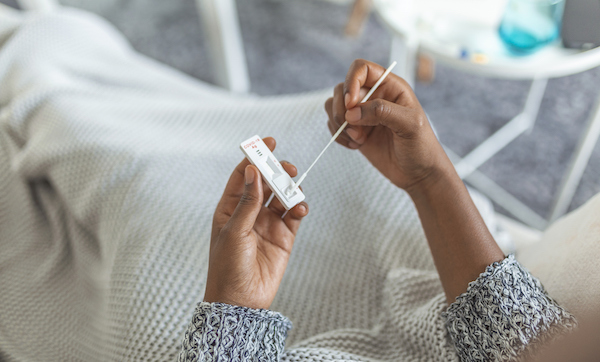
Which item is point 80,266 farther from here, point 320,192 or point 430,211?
point 430,211

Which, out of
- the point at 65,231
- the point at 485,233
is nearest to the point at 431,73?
the point at 485,233

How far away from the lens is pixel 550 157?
5.06 ft

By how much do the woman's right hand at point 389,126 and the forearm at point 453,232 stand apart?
0.02 meters

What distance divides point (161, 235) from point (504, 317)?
554 mm

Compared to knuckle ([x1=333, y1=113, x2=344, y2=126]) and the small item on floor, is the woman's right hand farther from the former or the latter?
the small item on floor

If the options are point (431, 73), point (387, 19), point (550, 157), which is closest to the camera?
point (387, 19)

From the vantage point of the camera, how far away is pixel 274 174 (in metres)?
0.61

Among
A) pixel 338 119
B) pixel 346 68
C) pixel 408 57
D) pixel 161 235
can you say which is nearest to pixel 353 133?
pixel 338 119

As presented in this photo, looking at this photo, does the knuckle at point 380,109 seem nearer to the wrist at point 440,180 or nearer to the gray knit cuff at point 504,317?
the wrist at point 440,180

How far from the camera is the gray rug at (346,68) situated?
1.54 meters

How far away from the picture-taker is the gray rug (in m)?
1.54

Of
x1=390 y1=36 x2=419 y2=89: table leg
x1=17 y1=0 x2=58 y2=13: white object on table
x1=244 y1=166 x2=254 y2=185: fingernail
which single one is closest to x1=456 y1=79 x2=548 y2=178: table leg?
x1=390 y1=36 x2=419 y2=89: table leg

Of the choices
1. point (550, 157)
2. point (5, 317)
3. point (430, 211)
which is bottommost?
point (5, 317)

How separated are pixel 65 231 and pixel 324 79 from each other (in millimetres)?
1248
